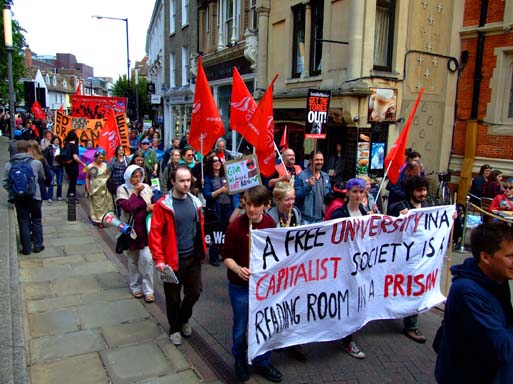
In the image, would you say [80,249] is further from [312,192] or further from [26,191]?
[312,192]

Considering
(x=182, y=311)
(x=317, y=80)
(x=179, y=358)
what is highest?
(x=317, y=80)

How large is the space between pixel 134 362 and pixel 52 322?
1.33 meters

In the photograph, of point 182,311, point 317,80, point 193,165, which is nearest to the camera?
point 182,311

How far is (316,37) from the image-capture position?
41.3ft

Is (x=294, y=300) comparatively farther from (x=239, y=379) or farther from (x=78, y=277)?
(x=78, y=277)

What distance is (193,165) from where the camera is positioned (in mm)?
8234

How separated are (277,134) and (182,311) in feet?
34.9

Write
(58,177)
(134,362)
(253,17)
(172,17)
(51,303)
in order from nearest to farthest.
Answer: (134,362), (51,303), (58,177), (253,17), (172,17)

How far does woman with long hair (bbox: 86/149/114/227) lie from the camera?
8945mm

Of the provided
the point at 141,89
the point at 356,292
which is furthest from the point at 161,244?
the point at 141,89

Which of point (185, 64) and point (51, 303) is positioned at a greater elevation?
point (185, 64)

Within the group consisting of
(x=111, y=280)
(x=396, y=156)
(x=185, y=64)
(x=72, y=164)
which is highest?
(x=185, y=64)

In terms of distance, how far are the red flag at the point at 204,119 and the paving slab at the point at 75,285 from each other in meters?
2.78

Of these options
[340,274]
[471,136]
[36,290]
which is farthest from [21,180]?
[471,136]
